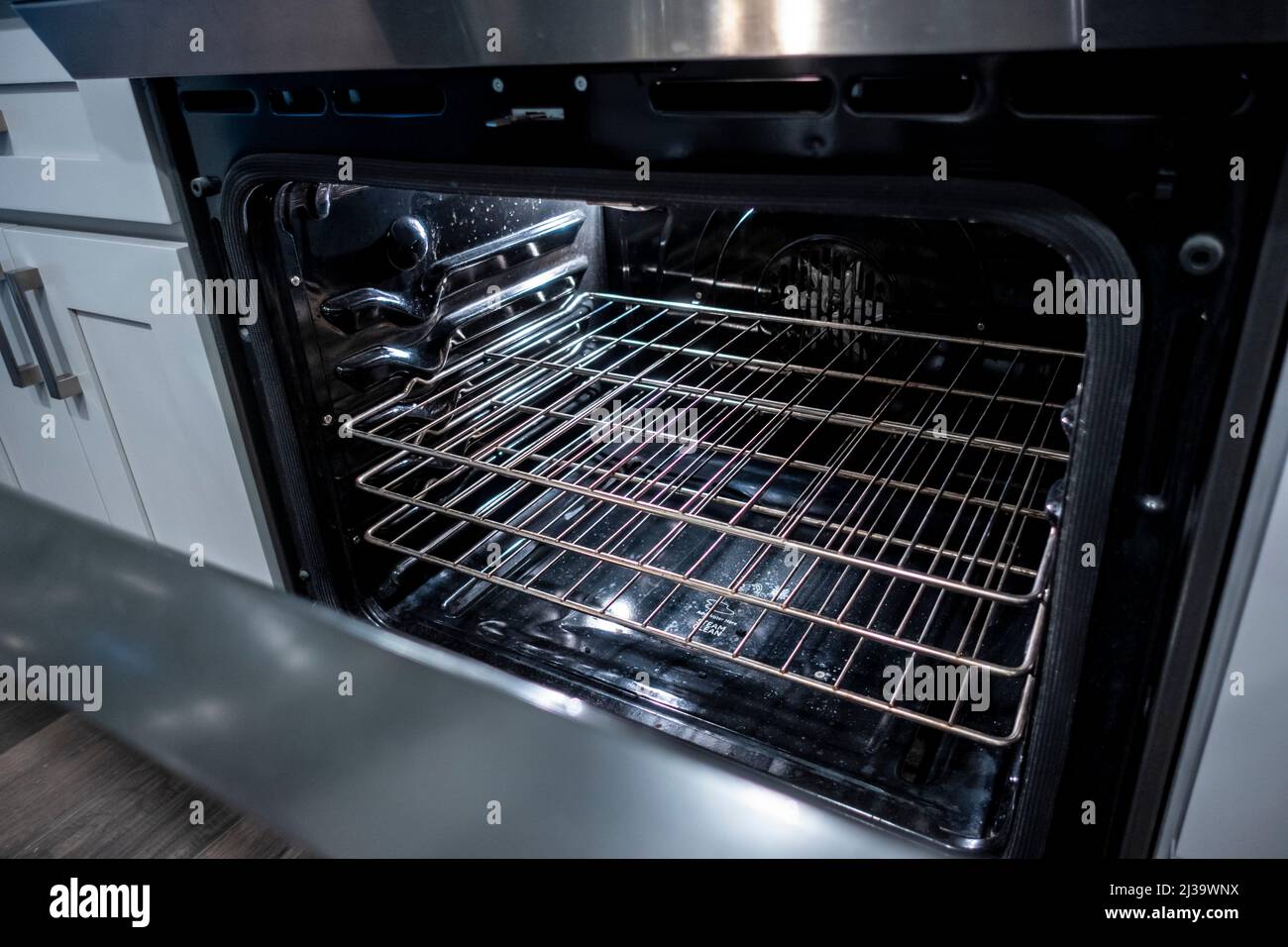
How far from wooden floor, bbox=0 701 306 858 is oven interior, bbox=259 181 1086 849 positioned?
0.93ft

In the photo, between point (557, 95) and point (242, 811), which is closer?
point (557, 95)

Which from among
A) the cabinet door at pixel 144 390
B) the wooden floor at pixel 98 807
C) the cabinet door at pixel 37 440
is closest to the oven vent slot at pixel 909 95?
the cabinet door at pixel 144 390

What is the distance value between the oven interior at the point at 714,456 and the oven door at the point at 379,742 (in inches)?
3.3

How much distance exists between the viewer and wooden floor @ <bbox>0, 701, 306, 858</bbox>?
0.97 metres

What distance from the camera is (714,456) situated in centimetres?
120

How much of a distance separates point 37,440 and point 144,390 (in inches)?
14.2

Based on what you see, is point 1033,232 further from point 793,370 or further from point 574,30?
point 793,370

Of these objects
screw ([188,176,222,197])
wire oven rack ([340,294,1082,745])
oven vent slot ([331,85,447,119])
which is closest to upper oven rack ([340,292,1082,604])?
wire oven rack ([340,294,1082,745])

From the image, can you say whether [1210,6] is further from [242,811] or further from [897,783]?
[242,811]

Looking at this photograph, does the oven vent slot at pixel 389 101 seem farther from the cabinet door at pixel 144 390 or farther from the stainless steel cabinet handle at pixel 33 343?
the stainless steel cabinet handle at pixel 33 343

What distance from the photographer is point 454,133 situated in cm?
67

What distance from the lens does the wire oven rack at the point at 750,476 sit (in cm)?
94
